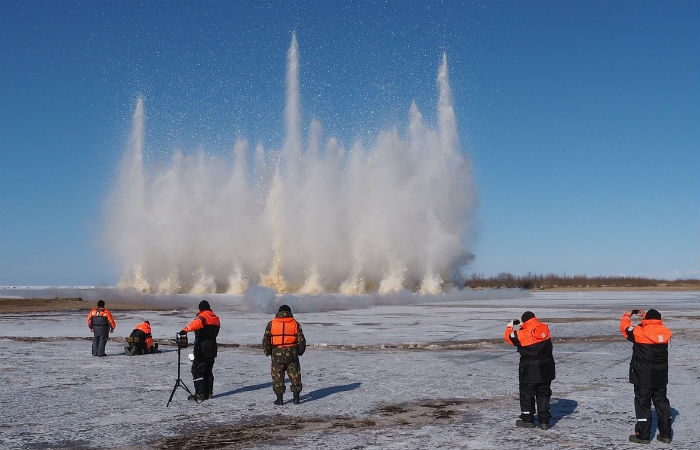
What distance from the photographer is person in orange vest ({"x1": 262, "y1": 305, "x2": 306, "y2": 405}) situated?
37.9 feet

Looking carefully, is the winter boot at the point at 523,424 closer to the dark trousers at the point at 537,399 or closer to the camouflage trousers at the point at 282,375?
the dark trousers at the point at 537,399

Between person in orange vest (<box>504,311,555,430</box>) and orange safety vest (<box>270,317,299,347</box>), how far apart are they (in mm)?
4116

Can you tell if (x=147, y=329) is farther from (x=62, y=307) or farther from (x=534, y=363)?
(x=62, y=307)

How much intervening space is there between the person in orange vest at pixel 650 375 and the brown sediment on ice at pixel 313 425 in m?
2.74

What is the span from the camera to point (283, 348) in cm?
1155

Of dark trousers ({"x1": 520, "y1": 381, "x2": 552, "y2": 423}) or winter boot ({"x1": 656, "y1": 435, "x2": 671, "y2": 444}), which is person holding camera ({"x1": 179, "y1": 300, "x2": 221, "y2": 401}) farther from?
winter boot ({"x1": 656, "y1": 435, "x2": 671, "y2": 444})

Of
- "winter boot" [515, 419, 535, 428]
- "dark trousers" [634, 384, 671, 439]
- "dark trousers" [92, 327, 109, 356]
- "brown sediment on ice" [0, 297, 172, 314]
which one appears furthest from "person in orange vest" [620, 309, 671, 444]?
"brown sediment on ice" [0, 297, 172, 314]

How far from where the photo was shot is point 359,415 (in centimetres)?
1086

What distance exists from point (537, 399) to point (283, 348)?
4.67 metres

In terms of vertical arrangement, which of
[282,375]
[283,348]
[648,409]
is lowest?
[648,409]

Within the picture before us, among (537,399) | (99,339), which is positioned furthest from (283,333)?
(99,339)

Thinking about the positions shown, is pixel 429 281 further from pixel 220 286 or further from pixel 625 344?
pixel 625 344

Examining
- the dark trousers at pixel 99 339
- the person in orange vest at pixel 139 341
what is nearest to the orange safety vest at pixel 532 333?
the person in orange vest at pixel 139 341

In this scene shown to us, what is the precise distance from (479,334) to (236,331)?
10793 mm
